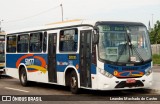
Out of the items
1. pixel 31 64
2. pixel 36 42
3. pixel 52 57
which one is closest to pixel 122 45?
pixel 52 57

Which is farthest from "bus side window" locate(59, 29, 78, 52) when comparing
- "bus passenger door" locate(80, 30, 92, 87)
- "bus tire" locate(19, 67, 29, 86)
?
"bus tire" locate(19, 67, 29, 86)

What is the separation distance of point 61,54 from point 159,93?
4.19m

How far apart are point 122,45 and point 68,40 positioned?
2554 millimetres

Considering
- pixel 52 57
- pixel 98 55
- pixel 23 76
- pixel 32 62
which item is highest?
pixel 98 55

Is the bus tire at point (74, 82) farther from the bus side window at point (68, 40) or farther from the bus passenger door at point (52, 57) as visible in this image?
the bus passenger door at point (52, 57)

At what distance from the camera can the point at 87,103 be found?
13.1m

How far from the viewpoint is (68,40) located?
54.2 ft

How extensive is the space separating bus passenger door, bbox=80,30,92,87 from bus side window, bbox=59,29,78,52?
1.57 ft

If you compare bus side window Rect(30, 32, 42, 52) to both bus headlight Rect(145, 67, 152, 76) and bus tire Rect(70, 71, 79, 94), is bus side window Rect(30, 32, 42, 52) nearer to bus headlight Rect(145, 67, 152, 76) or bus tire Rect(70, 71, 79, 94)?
bus tire Rect(70, 71, 79, 94)

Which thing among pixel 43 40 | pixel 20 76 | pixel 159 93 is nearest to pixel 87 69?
pixel 159 93

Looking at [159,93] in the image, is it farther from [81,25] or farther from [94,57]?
[81,25]

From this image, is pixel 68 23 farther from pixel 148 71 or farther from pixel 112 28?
pixel 148 71

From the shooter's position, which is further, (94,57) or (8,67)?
(8,67)

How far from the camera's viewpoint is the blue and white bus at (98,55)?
47.6ft
